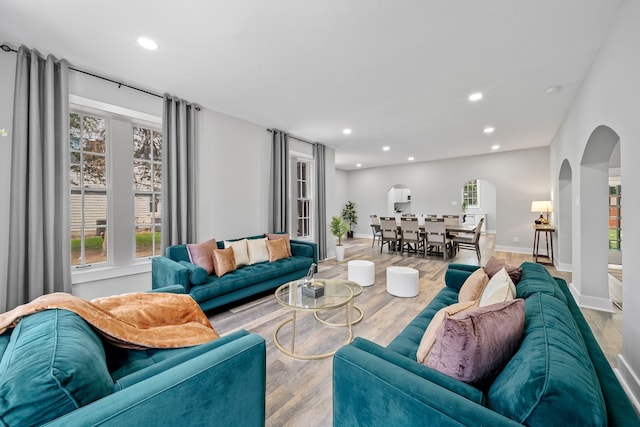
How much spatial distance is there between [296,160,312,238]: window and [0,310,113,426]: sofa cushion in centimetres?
490

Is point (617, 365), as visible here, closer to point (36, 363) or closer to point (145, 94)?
point (36, 363)

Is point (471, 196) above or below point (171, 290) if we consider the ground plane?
above

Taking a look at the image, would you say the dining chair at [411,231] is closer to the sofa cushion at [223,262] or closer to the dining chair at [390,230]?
the dining chair at [390,230]

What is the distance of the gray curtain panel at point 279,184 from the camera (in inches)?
192

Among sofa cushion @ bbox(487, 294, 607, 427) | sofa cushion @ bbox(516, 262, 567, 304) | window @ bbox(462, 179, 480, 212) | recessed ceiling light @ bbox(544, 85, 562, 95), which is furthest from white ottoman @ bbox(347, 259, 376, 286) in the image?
window @ bbox(462, 179, 480, 212)

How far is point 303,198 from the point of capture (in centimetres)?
595

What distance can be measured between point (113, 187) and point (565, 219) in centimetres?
750

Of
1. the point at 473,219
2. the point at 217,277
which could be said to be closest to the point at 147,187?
the point at 217,277

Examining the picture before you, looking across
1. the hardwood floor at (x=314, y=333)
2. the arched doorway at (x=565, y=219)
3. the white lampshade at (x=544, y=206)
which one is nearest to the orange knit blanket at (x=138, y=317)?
the hardwood floor at (x=314, y=333)

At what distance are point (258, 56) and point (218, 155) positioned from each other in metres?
1.93

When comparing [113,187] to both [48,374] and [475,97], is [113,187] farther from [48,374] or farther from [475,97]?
[475,97]

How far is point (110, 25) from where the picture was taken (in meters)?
2.13

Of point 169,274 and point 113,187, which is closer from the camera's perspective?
point 169,274

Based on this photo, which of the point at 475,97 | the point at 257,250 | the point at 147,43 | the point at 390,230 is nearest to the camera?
the point at 147,43
